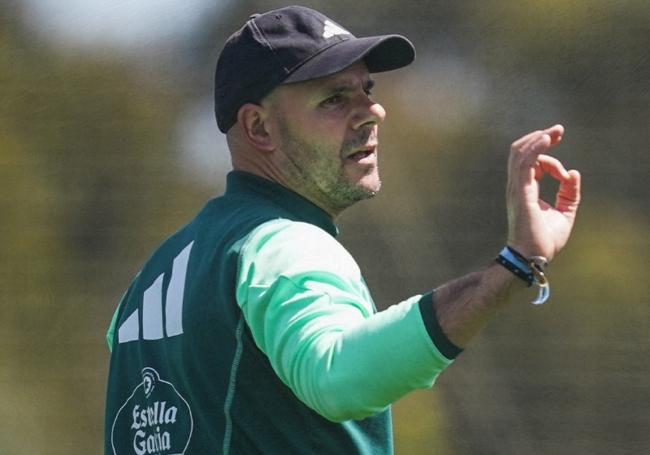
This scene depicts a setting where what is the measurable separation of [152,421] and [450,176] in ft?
9.47

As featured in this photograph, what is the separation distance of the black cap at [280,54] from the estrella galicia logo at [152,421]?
0.59 meters

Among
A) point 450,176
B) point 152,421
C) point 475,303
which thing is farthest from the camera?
point 450,176

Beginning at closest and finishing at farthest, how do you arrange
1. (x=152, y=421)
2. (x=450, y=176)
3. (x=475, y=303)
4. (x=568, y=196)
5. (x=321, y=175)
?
(x=475, y=303) < (x=568, y=196) < (x=152, y=421) < (x=321, y=175) < (x=450, y=176)

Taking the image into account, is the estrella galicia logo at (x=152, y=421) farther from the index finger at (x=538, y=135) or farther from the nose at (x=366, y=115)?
the index finger at (x=538, y=135)

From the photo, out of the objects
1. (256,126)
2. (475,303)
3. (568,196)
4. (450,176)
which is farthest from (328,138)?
(450,176)

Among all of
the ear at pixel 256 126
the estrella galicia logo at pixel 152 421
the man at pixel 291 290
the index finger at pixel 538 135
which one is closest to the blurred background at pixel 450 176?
the man at pixel 291 290

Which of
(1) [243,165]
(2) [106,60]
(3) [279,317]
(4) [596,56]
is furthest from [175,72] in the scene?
(3) [279,317]

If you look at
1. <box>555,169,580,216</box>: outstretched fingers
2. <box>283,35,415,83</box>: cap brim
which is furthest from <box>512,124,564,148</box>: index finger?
<box>283,35,415,83</box>: cap brim

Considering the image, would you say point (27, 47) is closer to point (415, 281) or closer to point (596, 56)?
point (415, 281)

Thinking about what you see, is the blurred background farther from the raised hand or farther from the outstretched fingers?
the raised hand

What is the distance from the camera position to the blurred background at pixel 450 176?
17.0 feet

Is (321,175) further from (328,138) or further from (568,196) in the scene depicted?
(568,196)

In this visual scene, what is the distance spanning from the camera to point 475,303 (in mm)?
2010

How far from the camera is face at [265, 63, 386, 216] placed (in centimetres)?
265
